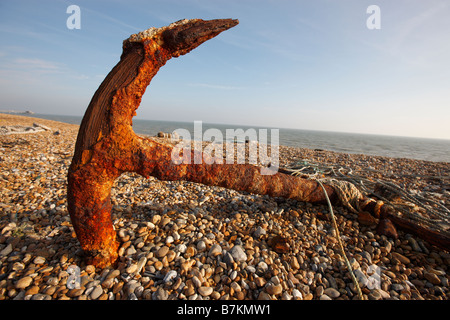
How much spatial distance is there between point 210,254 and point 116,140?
1480 millimetres

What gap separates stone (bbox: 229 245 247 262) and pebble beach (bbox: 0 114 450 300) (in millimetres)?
10

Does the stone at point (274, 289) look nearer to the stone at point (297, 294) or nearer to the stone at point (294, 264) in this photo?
the stone at point (297, 294)

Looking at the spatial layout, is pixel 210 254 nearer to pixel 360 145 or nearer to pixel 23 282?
pixel 23 282

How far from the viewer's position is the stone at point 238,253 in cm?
204

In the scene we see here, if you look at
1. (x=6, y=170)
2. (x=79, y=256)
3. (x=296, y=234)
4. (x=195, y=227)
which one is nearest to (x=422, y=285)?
(x=296, y=234)

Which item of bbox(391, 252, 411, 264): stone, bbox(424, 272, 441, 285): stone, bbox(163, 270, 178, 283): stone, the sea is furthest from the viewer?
the sea

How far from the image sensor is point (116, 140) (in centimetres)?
172

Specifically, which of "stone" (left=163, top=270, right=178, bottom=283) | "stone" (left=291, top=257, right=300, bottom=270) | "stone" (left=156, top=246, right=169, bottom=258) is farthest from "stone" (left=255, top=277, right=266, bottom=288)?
"stone" (left=156, top=246, right=169, bottom=258)

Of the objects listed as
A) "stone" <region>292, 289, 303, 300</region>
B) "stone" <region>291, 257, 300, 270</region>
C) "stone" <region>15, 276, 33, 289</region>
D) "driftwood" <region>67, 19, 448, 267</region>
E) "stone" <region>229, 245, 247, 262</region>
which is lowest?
"stone" <region>292, 289, 303, 300</region>

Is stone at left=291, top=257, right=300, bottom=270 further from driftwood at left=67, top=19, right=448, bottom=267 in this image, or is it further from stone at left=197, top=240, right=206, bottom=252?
driftwood at left=67, top=19, right=448, bottom=267

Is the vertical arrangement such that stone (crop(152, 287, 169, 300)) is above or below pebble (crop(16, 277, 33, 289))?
below

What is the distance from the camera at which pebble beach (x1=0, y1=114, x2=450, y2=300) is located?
1.68 metres

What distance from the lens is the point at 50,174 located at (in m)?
4.07
